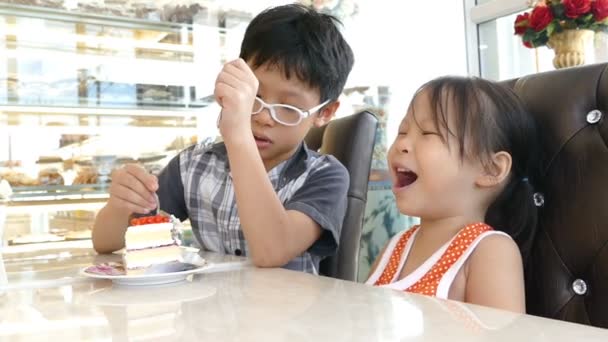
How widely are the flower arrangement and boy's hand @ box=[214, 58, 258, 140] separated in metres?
1.39

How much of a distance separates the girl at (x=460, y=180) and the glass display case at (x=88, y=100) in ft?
5.60

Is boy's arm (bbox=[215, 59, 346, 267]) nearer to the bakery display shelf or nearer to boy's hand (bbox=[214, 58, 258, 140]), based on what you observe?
boy's hand (bbox=[214, 58, 258, 140])

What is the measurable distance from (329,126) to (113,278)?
90 cm

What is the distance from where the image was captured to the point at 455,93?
102 centimetres

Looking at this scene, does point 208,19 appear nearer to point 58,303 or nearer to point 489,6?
point 489,6

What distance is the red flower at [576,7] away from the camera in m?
1.94

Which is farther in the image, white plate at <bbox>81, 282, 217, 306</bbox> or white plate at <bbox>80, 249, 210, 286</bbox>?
white plate at <bbox>80, 249, 210, 286</bbox>

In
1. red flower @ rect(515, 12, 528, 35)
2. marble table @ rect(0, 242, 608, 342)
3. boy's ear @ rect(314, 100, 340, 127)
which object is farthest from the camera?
red flower @ rect(515, 12, 528, 35)

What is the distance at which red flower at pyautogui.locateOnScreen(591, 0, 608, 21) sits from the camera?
6.42ft

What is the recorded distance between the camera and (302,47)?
4.31 feet

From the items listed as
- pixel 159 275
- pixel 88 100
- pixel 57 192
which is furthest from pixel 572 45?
pixel 57 192

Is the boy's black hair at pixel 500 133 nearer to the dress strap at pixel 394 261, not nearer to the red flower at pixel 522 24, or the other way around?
the dress strap at pixel 394 261

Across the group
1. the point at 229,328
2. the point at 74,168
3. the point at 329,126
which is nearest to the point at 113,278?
the point at 229,328

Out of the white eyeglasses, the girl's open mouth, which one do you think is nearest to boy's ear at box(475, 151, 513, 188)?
the girl's open mouth
